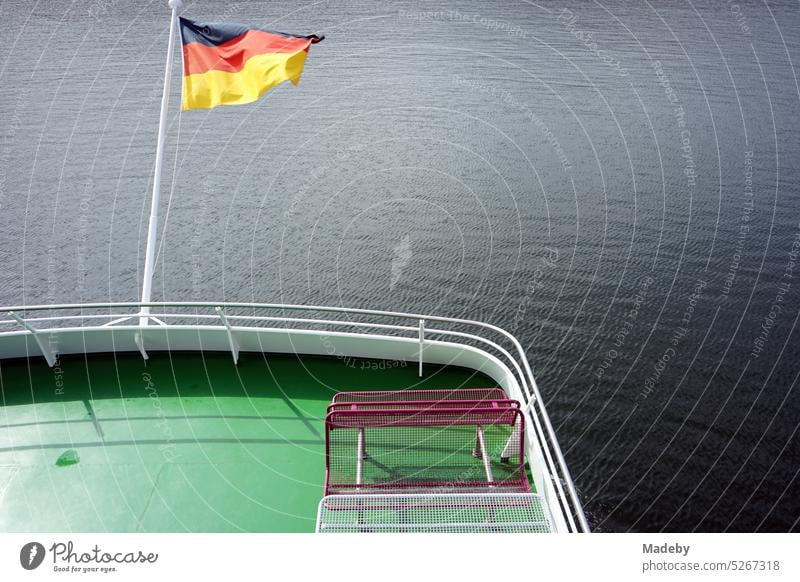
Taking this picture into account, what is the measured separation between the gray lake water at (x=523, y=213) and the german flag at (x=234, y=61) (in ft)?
24.6

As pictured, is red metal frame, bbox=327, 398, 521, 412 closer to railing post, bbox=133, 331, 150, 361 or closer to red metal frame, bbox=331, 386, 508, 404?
red metal frame, bbox=331, 386, 508, 404

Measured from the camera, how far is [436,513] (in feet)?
18.9

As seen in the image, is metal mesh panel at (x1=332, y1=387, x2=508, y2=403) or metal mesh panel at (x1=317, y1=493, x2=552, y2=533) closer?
metal mesh panel at (x1=317, y1=493, x2=552, y2=533)

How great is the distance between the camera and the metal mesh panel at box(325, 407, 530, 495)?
6.65 metres

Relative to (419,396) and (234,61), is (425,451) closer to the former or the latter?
(419,396)

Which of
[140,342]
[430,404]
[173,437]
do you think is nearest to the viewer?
[430,404]

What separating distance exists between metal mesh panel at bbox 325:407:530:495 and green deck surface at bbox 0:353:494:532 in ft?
1.81

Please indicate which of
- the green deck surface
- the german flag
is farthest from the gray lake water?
the german flag

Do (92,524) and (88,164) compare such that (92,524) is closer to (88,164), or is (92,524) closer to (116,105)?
(88,164)

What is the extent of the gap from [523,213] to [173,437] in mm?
14294

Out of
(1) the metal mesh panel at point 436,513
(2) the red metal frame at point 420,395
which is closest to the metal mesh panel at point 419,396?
(2) the red metal frame at point 420,395

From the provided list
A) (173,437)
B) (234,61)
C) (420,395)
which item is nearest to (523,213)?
(234,61)
